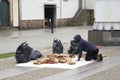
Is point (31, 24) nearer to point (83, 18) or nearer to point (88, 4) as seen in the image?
point (83, 18)

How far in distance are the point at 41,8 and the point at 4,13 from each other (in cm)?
536

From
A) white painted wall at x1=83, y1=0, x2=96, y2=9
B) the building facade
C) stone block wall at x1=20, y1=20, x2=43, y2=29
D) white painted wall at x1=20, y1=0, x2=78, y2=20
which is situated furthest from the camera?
white painted wall at x1=83, y1=0, x2=96, y2=9

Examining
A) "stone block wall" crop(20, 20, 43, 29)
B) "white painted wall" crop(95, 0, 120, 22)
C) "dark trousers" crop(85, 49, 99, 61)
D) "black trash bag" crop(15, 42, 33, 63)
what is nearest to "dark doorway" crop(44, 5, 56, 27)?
"stone block wall" crop(20, 20, 43, 29)

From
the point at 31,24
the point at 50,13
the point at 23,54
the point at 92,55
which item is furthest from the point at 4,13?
the point at 92,55

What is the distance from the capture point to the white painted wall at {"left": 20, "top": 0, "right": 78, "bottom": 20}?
141ft

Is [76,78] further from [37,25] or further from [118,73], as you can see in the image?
[37,25]

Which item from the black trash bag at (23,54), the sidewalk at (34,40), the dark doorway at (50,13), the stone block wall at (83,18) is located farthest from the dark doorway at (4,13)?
the black trash bag at (23,54)

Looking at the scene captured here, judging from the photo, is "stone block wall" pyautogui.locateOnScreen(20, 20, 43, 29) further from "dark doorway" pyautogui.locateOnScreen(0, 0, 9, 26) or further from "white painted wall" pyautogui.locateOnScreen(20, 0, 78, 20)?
"dark doorway" pyautogui.locateOnScreen(0, 0, 9, 26)

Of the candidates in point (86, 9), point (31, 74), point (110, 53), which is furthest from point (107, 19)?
point (86, 9)

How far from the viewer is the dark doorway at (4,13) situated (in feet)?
134

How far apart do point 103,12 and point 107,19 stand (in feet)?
1.65

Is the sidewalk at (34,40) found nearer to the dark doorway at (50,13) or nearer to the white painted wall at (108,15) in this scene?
the white painted wall at (108,15)

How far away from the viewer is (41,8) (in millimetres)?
45250

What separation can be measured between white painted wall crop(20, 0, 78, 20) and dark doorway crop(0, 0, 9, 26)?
172 cm
